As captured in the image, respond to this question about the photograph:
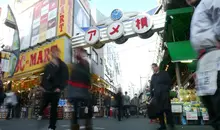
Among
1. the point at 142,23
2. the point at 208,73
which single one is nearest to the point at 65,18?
the point at 142,23

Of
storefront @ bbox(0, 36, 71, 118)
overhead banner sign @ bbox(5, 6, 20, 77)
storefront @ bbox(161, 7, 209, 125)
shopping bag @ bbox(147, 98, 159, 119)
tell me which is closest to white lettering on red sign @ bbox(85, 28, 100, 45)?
storefront @ bbox(0, 36, 71, 118)

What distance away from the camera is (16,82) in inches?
750

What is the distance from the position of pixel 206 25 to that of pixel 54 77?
335 centimetres

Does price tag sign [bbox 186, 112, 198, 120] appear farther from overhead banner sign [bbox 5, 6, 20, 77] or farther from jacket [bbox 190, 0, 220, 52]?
overhead banner sign [bbox 5, 6, 20, 77]

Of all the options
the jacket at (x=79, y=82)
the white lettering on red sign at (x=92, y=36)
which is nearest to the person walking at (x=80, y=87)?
the jacket at (x=79, y=82)

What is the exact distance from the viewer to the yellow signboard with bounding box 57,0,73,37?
59.2 feet

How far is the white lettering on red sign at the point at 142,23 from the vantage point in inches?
471

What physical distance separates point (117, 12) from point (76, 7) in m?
8.16

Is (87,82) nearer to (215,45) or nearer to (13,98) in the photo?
(215,45)

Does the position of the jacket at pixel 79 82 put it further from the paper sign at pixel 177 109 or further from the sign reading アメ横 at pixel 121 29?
the sign reading アメ横 at pixel 121 29

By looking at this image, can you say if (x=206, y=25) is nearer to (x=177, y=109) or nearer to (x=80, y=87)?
(x=80, y=87)

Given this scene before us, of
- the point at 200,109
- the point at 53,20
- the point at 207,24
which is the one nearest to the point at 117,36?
the point at 200,109

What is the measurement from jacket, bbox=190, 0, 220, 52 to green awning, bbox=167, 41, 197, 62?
251 inches

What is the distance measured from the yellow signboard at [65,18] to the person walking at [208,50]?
1685 cm
